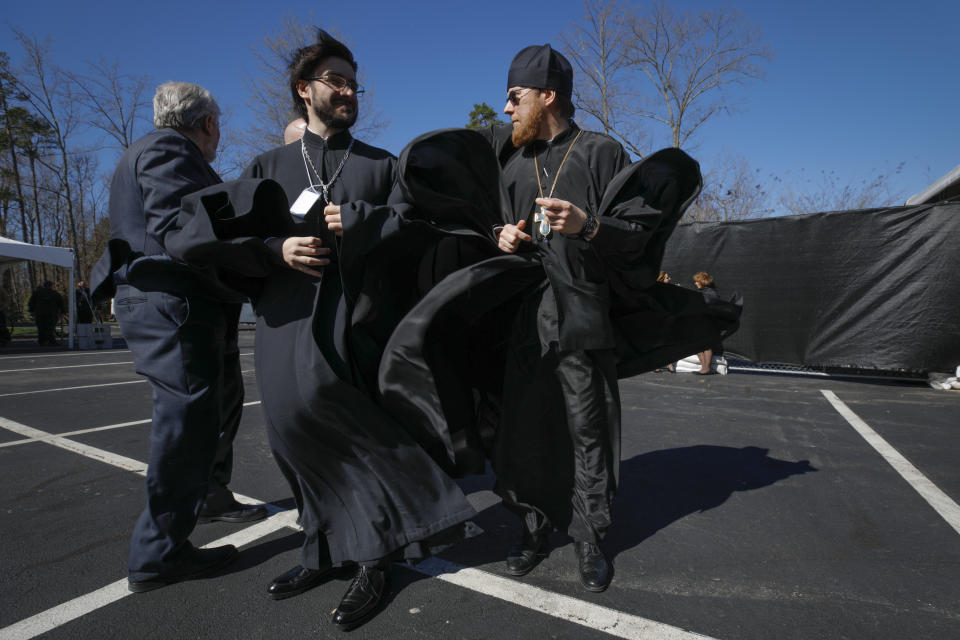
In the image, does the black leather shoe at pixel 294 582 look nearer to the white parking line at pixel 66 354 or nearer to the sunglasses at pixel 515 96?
the sunglasses at pixel 515 96

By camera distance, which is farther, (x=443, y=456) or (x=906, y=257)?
(x=906, y=257)

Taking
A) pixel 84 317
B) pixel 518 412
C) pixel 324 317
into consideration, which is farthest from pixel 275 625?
pixel 84 317

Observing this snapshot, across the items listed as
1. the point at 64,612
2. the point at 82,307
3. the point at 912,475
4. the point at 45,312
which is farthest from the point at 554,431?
the point at 45,312

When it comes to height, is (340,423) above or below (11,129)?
below

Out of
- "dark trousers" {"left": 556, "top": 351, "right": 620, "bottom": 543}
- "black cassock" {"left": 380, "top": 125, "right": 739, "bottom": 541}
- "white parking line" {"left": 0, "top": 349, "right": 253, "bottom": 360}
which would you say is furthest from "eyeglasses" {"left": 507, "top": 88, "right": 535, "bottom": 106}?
"white parking line" {"left": 0, "top": 349, "right": 253, "bottom": 360}

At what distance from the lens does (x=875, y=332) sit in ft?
26.6

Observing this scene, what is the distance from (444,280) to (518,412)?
2.55 feet

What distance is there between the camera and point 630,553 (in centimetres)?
258

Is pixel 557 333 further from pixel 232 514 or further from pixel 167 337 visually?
pixel 232 514

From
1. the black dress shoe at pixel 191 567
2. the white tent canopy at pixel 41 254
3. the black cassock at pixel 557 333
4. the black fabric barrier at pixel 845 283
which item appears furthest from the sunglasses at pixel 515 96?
the white tent canopy at pixel 41 254

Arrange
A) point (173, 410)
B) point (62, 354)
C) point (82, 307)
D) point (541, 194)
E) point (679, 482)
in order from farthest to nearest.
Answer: point (82, 307), point (62, 354), point (679, 482), point (541, 194), point (173, 410)

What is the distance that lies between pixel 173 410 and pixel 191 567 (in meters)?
0.66

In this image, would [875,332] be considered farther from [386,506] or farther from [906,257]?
[386,506]

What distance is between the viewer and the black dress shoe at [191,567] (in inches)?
87.3
